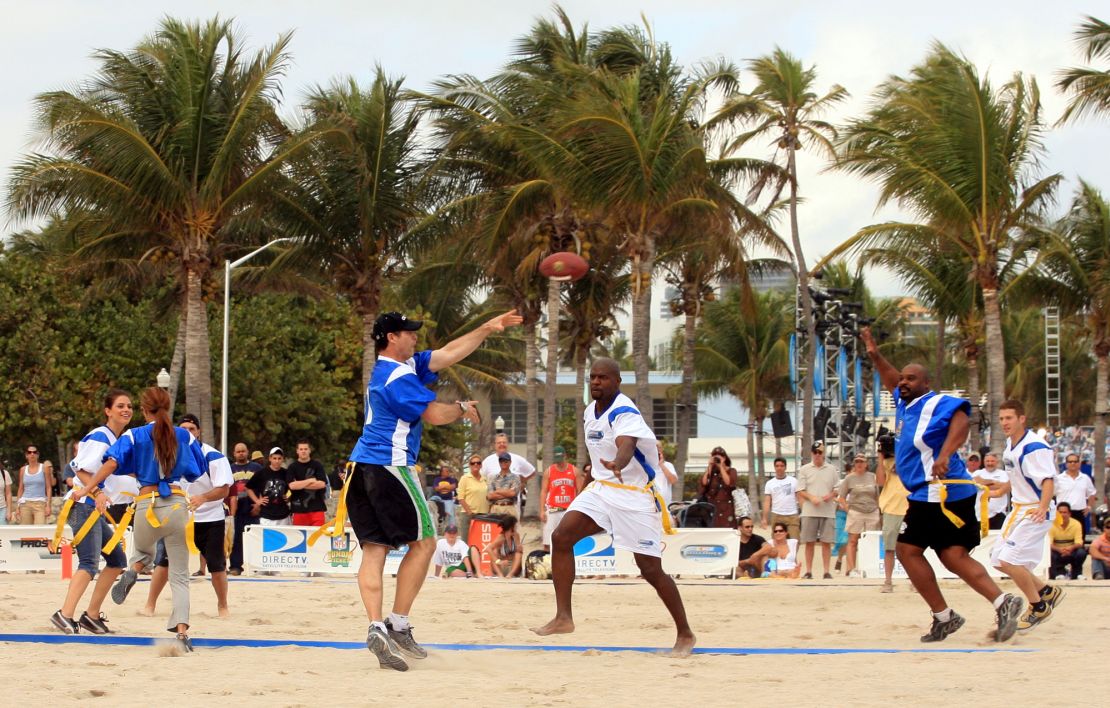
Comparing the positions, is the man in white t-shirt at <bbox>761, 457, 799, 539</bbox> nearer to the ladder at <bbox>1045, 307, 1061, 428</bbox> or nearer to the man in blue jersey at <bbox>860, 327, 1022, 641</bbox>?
the man in blue jersey at <bbox>860, 327, 1022, 641</bbox>

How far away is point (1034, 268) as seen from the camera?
30812 millimetres

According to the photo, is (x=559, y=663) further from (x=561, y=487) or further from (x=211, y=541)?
(x=561, y=487)

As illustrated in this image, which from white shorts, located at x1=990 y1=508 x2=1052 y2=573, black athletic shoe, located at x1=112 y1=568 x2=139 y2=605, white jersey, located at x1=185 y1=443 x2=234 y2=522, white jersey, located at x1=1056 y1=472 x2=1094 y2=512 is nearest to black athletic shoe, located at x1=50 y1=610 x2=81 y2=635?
white jersey, located at x1=185 y1=443 x2=234 y2=522

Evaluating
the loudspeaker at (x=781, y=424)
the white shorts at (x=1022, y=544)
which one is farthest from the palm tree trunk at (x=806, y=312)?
the white shorts at (x=1022, y=544)

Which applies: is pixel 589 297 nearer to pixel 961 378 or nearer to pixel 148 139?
pixel 148 139

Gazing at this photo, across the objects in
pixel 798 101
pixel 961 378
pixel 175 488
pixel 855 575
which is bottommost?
pixel 855 575

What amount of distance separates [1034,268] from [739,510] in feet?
48.0

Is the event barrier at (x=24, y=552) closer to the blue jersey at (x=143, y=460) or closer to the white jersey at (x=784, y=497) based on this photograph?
the white jersey at (x=784, y=497)

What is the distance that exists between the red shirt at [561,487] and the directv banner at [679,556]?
0.56m

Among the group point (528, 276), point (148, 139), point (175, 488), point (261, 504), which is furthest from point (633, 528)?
point (528, 276)

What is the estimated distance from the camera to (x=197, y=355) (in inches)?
1006

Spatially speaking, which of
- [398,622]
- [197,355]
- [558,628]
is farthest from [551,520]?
[197,355]

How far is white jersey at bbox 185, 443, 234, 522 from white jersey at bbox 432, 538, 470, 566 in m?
5.99

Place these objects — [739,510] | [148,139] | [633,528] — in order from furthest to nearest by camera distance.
A: [148,139]
[739,510]
[633,528]
